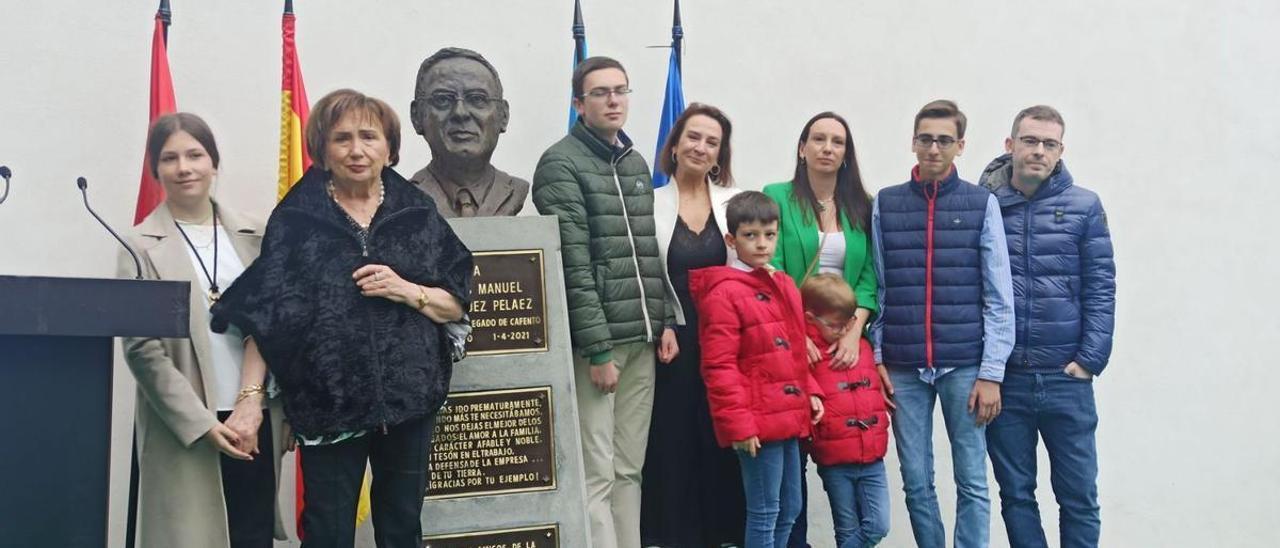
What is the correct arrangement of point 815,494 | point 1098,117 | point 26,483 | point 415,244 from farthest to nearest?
1. point 1098,117
2. point 815,494
3. point 415,244
4. point 26,483

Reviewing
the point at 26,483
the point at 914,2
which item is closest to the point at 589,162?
the point at 26,483

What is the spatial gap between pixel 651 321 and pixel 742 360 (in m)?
0.38

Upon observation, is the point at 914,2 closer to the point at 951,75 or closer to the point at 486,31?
the point at 951,75

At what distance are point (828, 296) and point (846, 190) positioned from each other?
53 centimetres

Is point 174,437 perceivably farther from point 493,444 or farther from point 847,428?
point 847,428

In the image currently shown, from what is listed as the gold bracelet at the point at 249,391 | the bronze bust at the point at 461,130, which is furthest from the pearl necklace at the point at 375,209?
the bronze bust at the point at 461,130

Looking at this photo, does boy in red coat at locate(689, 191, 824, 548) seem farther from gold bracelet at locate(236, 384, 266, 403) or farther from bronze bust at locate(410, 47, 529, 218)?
gold bracelet at locate(236, 384, 266, 403)

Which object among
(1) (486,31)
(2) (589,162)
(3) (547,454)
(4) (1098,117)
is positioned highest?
(1) (486,31)

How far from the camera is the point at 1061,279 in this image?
16.0 ft

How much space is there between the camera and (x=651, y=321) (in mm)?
4672

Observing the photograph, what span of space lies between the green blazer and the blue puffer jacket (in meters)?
0.54

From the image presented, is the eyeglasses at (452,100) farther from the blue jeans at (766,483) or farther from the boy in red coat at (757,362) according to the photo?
the blue jeans at (766,483)

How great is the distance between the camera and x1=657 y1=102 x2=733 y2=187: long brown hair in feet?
16.0

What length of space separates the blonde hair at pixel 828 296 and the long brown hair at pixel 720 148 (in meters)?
0.54
